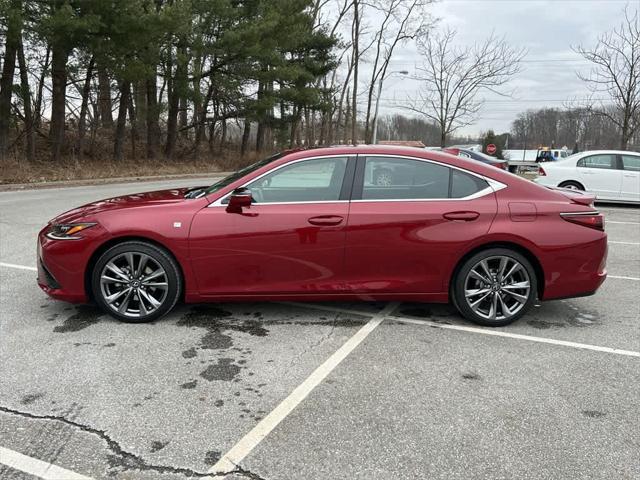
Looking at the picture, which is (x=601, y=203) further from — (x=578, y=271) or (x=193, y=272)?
(x=193, y=272)

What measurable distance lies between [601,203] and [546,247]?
11.3m

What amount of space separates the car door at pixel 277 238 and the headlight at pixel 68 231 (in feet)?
2.95

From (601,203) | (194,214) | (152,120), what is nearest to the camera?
(194,214)

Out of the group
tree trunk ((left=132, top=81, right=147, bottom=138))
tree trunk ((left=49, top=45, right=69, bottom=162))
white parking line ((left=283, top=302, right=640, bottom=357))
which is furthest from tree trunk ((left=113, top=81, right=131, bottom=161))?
white parking line ((left=283, top=302, right=640, bottom=357))

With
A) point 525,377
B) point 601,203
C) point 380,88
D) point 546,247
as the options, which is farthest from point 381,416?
point 380,88

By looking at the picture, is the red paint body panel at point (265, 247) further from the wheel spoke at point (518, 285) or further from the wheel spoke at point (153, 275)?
the wheel spoke at point (518, 285)

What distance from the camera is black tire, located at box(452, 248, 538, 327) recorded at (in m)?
4.33

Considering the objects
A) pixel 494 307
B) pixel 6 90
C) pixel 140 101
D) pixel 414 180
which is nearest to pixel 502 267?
pixel 494 307

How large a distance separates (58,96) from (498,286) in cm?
2175

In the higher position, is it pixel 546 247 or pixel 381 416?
pixel 546 247

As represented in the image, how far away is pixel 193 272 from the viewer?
4258 mm

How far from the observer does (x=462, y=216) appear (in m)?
4.29

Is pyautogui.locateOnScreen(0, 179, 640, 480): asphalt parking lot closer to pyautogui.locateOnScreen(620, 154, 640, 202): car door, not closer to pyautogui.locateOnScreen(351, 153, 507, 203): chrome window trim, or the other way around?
pyautogui.locateOnScreen(351, 153, 507, 203): chrome window trim

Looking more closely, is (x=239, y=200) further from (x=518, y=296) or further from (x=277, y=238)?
(x=518, y=296)
